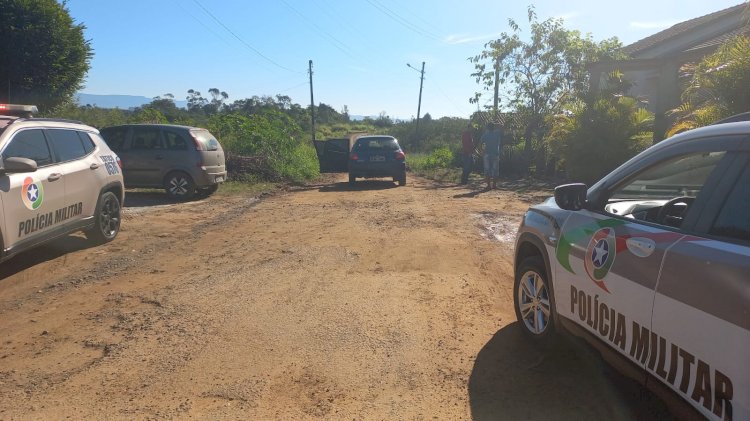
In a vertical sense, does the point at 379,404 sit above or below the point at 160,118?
below

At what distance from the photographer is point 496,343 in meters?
4.39

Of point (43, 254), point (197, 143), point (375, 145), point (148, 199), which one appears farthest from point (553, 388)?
point (375, 145)

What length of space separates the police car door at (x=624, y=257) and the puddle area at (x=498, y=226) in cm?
464

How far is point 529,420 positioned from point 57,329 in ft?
12.4

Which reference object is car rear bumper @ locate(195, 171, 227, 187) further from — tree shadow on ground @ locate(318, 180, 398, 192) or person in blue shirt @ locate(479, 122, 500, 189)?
person in blue shirt @ locate(479, 122, 500, 189)

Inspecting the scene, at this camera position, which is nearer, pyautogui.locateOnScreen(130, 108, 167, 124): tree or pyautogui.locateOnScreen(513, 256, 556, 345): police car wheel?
pyautogui.locateOnScreen(513, 256, 556, 345): police car wheel

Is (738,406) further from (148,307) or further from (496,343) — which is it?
(148,307)

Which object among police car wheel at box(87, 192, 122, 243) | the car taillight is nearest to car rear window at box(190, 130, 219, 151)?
the car taillight

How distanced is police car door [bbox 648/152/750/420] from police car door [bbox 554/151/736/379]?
9 centimetres

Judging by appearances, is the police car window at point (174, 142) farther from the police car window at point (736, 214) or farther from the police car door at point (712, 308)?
the police car window at point (736, 214)

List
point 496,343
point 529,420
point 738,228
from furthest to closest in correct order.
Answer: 1. point 496,343
2. point 529,420
3. point 738,228

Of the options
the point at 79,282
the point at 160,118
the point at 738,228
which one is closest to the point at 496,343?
the point at 738,228

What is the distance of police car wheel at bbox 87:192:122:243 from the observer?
7539mm

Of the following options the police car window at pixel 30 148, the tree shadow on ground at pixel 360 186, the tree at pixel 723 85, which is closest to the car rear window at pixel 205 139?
the tree shadow on ground at pixel 360 186
